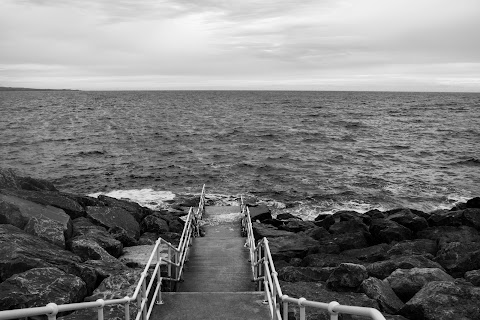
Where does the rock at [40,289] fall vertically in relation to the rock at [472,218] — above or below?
above

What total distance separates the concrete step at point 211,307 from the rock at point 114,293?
1.76 ft

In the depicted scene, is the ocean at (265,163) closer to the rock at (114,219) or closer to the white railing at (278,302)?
the rock at (114,219)

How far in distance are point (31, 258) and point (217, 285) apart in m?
3.68

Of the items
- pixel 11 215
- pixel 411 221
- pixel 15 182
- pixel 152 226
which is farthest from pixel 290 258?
pixel 15 182

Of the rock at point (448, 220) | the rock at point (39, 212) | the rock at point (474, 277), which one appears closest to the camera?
the rock at point (474, 277)

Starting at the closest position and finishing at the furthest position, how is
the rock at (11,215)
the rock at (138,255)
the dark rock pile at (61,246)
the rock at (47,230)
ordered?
the dark rock pile at (61,246)
the rock at (47,230)
the rock at (138,255)
the rock at (11,215)

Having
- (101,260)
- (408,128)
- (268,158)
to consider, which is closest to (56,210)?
(101,260)

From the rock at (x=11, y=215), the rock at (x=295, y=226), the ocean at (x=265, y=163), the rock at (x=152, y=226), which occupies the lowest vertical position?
the ocean at (x=265, y=163)


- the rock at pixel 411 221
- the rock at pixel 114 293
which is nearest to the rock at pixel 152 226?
the rock at pixel 114 293

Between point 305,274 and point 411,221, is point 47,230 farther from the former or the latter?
point 411,221

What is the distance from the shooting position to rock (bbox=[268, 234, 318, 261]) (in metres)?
12.5

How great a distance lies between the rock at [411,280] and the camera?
28.2 feet

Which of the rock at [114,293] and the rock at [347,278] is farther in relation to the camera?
the rock at [347,278]

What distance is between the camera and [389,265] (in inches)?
400
